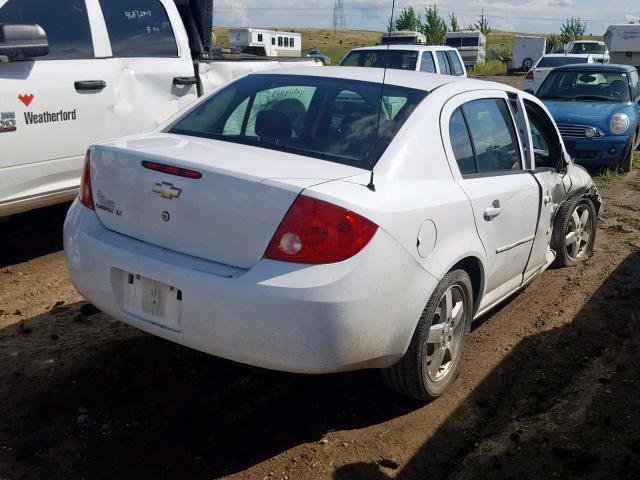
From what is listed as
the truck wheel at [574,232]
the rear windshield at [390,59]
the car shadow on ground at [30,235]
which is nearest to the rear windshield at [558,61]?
the rear windshield at [390,59]

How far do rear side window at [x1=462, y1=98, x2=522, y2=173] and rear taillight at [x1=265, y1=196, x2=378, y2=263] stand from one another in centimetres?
131

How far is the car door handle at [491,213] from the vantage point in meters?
3.61

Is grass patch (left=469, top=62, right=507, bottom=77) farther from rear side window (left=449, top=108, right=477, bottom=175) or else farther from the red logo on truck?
rear side window (left=449, top=108, right=477, bottom=175)

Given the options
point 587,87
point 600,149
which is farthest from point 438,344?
point 587,87

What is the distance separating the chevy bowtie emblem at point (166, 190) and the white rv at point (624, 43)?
101 ft

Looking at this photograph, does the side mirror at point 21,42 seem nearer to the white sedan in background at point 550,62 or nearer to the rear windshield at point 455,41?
the white sedan in background at point 550,62

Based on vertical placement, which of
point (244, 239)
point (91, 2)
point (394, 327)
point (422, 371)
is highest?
point (91, 2)

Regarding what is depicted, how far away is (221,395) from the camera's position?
344cm

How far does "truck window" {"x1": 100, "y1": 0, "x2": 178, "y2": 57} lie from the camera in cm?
549

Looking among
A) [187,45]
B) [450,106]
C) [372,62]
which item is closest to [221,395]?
[450,106]

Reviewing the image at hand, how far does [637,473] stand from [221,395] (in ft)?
6.32

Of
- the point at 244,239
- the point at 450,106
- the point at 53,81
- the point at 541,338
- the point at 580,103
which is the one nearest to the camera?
the point at 244,239

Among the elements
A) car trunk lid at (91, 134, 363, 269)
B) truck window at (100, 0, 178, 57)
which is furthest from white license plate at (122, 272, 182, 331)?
truck window at (100, 0, 178, 57)

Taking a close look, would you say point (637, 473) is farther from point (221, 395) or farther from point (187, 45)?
point (187, 45)
